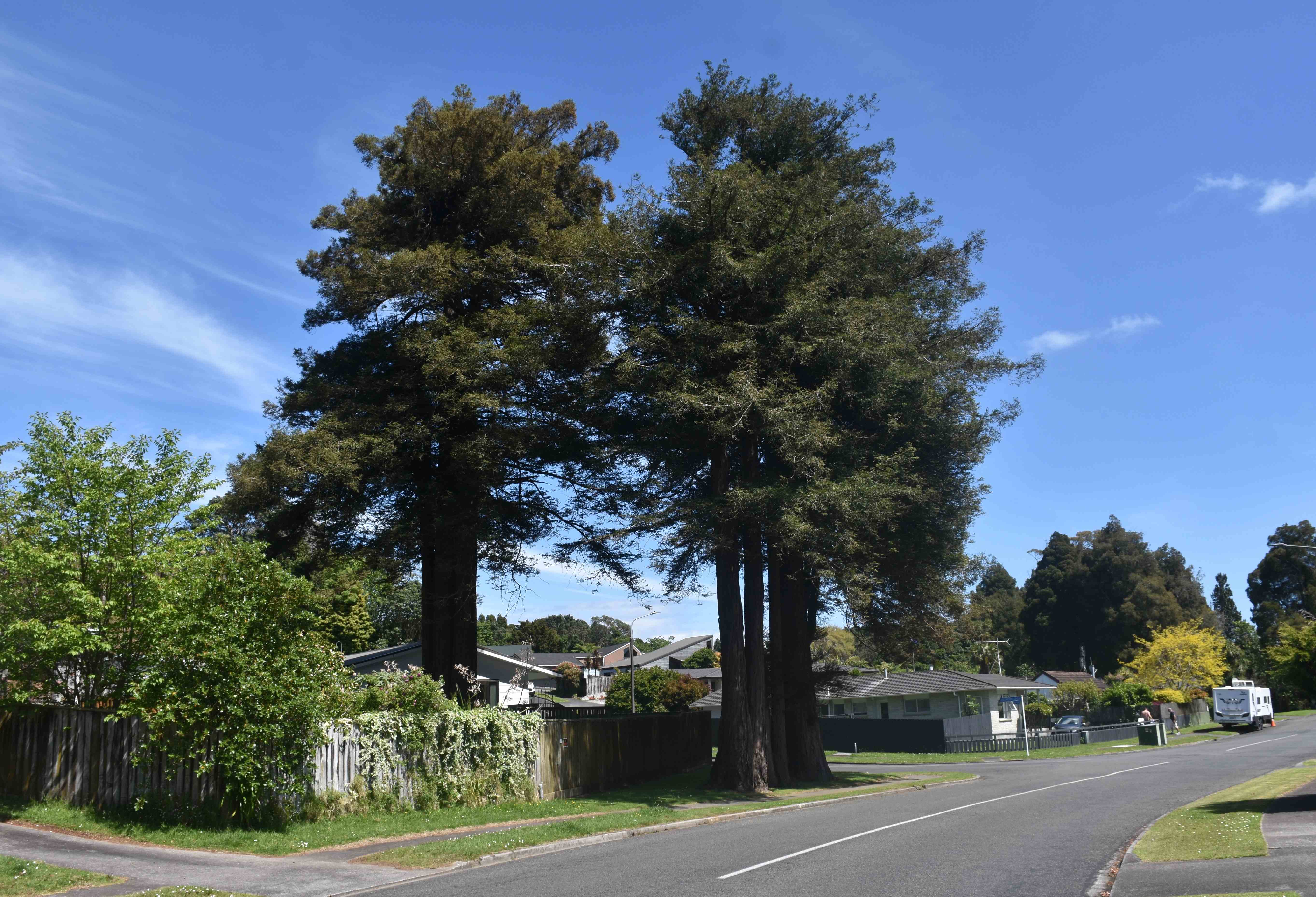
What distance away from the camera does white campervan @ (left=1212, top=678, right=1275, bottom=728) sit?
179 ft

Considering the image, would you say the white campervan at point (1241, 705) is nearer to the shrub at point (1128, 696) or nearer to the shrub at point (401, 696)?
the shrub at point (1128, 696)

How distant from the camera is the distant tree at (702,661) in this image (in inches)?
3927

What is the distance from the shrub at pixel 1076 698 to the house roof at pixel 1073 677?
6946 millimetres

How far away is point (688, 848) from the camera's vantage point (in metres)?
14.7

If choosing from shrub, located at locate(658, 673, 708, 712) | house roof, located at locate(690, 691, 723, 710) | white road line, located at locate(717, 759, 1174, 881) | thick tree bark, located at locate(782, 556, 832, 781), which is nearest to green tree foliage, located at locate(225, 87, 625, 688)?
thick tree bark, located at locate(782, 556, 832, 781)

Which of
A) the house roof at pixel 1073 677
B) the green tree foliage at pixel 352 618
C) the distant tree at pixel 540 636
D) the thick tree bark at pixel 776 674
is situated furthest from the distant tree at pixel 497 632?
the thick tree bark at pixel 776 674

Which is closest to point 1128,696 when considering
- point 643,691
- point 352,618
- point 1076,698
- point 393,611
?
point 1076,698

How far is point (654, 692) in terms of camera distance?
6731 cm

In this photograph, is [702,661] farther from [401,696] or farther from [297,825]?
[297,825]

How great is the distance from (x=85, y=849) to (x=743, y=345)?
16777 mm

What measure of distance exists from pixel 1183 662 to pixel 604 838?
2643 inches

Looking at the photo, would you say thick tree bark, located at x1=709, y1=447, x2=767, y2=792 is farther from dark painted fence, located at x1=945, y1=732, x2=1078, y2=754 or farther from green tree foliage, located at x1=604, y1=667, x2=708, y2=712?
green tree foliage, located at x1=604, y1=667, x2=708, y2=712

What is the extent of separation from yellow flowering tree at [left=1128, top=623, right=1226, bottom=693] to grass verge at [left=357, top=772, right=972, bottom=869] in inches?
2318

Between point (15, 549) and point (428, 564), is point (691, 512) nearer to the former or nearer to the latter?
point (428, 564)
